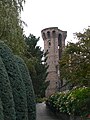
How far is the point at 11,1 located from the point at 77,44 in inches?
393

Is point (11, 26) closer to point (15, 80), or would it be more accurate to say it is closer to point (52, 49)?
point (15, 80)

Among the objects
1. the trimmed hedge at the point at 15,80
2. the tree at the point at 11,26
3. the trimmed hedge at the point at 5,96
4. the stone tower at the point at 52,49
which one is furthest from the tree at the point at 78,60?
the stone tower at the point at 52,49

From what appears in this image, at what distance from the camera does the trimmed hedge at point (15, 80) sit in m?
6.46

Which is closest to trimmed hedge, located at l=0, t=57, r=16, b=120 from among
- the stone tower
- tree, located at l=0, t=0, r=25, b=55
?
tree, located at l=0, t=0, r=25, b=55

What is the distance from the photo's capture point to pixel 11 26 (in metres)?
12.9

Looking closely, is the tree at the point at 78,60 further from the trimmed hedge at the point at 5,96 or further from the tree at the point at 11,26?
the trimmed hedge at the point at 5,96

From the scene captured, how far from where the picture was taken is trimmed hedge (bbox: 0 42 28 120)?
21.2 ft

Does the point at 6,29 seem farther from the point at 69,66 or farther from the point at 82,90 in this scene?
the point at 69,66

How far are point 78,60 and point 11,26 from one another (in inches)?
418

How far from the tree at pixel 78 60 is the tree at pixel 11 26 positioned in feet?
27.2

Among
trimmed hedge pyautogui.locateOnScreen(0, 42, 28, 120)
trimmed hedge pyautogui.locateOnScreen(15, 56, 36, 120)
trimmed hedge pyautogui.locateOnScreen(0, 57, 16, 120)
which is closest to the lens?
trimmed hedge pyautogui.locateOnScreen(0, 57, 16, 120)

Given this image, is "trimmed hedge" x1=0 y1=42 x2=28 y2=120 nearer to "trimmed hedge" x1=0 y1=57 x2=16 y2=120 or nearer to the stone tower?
"trimmed hedge" x1=0 y1=57 x2=16 y2=120

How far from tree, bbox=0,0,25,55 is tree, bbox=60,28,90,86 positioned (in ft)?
27.2

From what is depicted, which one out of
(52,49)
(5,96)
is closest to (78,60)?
(5,96)
